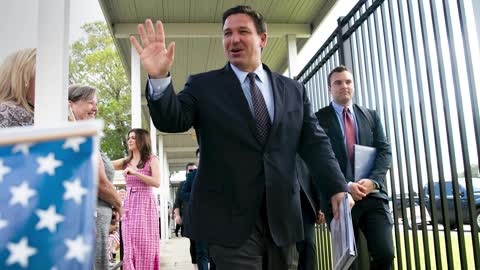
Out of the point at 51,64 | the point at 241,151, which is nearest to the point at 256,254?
the point at 241,151

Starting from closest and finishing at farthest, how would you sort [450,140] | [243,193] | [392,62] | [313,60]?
[243,193]
[450,140]
[392,62]
[313,60]

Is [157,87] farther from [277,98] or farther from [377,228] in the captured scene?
[377,228]

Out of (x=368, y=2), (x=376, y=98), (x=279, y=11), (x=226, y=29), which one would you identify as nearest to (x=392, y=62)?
(x=376, y=98)

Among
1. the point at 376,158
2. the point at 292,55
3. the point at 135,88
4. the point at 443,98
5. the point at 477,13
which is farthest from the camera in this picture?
the point at 135,88

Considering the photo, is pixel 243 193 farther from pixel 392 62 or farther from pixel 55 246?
pixel 392 62

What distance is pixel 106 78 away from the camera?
27562mm

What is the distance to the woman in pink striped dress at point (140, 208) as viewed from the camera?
4867 mm

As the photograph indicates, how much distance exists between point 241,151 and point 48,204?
4.40ft

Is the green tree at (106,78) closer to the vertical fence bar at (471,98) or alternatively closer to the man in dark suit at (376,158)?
the man in dark suit at (376,158)

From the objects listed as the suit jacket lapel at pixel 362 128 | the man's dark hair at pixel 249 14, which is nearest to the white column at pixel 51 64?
the man's dark hair at pixel 249 14

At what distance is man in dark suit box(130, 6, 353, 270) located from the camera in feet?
6.73

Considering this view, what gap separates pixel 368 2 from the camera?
3875mm

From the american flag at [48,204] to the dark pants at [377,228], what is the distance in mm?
2789

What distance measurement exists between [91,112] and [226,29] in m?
1.36
